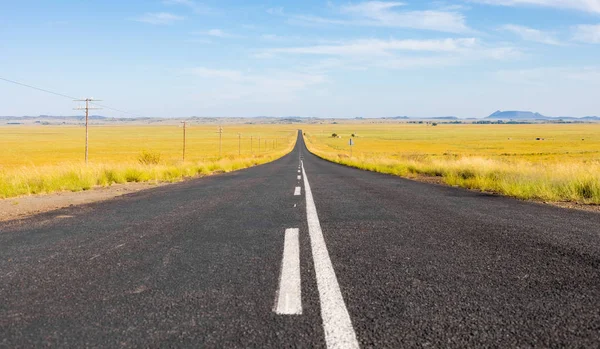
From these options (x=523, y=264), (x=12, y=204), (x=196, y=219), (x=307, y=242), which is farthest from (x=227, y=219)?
(x=12, y=204)

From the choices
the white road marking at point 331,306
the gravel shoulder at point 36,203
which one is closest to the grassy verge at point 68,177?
the gravel shoulder at point 36,203

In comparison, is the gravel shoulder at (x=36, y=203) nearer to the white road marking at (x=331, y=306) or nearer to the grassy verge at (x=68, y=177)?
the grassy verge at (x=68, y=177)

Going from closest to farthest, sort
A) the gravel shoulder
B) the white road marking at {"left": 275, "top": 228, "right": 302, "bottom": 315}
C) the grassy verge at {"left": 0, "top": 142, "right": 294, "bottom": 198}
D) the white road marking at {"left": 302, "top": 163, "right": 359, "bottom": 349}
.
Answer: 1. the white road marking at {"left": 302, "top": 163, "right": 359, "bottom": 349}
2. the white road marking at {"left": 275, "top": 228, "right": 302, "bottom": 315}
3. the gravel shoulder
4. the grassy verge at {"left": 0, "top": 142, "right": 294, "bottom": 198}

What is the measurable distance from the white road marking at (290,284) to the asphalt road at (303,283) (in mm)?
15

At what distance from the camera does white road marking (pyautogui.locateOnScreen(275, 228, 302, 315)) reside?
296 centimetres

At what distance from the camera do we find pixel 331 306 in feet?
9.83

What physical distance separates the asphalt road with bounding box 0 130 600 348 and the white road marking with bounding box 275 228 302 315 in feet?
0.05

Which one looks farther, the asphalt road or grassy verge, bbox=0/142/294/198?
grassy verge, bbox=0/142/294/198

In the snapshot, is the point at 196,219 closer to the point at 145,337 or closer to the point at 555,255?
the point at 145,337

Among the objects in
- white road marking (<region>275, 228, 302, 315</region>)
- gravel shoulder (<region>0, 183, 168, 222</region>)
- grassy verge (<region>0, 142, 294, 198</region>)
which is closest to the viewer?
white road marking (<region>275, 228, 302, 315</region>)

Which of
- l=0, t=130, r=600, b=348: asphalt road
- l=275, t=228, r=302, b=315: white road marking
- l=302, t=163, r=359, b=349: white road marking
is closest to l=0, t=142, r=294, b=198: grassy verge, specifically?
l=0, t=130, r=600, b=348: asphalt road

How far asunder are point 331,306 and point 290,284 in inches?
22.2

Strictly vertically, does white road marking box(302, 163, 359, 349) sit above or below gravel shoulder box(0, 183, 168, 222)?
above

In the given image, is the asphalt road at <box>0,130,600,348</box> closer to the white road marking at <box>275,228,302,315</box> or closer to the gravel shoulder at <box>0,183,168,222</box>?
the white road marking at <box>275,228,302,315</box>
